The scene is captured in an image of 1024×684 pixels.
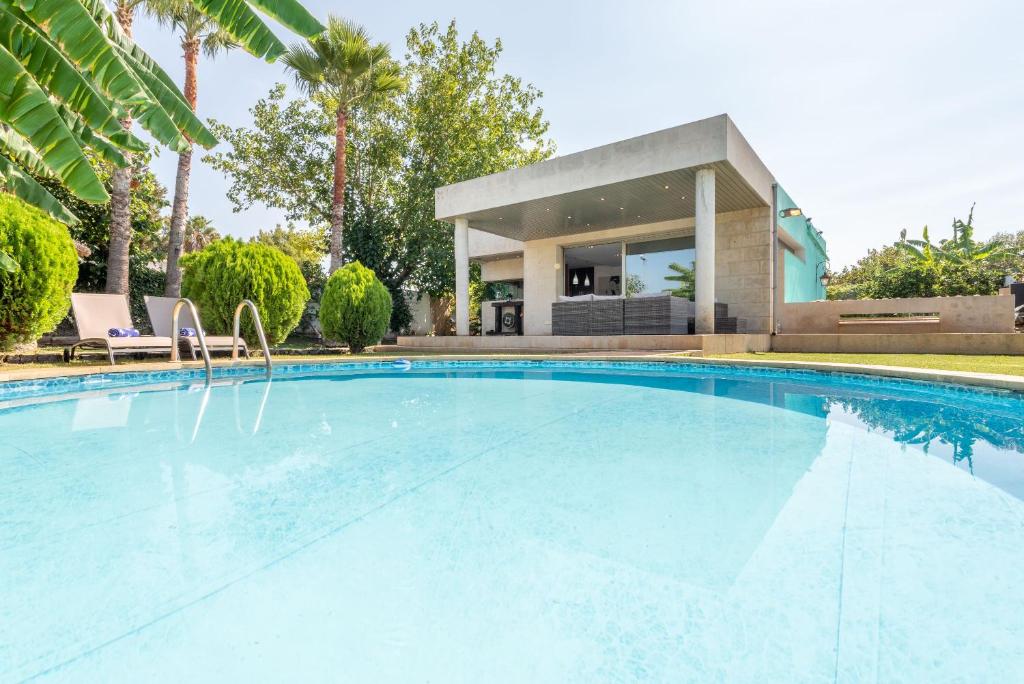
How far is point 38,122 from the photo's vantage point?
3.24 m

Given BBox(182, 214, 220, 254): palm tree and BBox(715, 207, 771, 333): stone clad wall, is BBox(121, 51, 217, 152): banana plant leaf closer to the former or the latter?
BBox(715, 207, 771, 333): stone clad wall

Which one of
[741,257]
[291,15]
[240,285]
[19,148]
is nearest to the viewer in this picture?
[291,15]

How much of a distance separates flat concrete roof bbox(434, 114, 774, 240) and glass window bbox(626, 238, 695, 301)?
0.88m

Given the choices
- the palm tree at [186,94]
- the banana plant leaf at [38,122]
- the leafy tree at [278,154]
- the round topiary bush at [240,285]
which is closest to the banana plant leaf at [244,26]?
the banana plant leaf at [38,122]

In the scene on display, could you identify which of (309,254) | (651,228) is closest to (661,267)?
(651,228)

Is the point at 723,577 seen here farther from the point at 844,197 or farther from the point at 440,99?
the point at 844,197

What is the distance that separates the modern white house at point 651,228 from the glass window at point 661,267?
3 cm

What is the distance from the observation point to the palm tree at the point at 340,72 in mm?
15531

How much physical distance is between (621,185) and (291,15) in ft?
29.0

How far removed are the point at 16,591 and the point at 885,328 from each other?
1547 cm

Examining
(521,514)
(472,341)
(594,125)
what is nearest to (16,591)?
(521,514)

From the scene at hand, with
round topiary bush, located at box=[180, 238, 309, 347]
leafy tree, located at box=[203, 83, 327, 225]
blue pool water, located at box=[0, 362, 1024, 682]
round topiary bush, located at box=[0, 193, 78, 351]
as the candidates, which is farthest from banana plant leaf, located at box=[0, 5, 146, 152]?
leafy tree, located at box=[203, 83, 327, 225]

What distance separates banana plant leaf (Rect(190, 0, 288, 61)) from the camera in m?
4.00

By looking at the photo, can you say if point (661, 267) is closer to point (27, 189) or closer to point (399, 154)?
point (399, 154)
